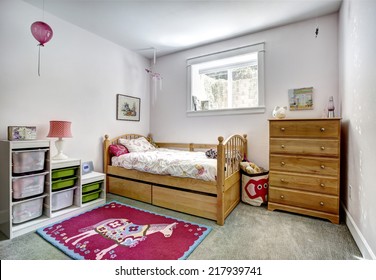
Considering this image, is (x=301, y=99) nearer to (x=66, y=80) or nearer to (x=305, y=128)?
Answer: (x=305, y=128)

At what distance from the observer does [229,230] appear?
1839 millimetres

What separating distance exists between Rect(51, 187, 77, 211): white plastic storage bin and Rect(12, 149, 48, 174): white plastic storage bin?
14.6 inches

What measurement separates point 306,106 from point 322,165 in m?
0.91

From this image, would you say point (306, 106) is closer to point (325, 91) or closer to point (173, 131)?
point (325, 91)

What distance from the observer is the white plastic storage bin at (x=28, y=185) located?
1761mm

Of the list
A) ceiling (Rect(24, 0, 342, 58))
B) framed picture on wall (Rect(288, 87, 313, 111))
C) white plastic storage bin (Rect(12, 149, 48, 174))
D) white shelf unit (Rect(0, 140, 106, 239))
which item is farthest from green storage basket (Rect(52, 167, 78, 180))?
framed picture on wall (Rect(288, 87, 313, 111))

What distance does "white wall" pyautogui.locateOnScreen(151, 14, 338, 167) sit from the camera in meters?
2.45

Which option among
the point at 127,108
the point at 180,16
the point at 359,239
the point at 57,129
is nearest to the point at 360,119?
the point at 359,239

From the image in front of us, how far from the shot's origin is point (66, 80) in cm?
255

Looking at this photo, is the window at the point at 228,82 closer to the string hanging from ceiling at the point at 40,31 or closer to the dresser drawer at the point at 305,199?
the dresser drawer at the point at 305,199

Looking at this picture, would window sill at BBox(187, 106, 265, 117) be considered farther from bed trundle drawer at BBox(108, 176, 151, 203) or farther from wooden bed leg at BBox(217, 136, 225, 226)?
bed trundle drawer at BBox(108, 176, 151, 203)

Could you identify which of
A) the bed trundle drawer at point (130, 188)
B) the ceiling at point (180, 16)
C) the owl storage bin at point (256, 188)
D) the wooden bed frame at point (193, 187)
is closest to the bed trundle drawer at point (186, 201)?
the wooden bed frame at point (193, 187)

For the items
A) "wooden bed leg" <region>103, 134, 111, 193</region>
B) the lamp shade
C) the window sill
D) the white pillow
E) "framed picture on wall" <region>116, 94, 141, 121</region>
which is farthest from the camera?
"framed picture on wall" <region>116, 94, 141, 121</region>
